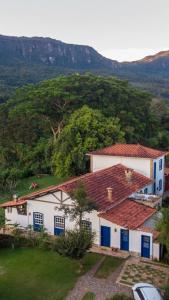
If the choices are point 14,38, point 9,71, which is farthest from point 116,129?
point 14,38

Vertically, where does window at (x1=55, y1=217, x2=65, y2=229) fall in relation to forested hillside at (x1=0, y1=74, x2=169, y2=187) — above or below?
below

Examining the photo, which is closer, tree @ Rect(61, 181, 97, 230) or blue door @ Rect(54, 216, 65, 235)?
tree @ Rect(61, 181, 97, 230)

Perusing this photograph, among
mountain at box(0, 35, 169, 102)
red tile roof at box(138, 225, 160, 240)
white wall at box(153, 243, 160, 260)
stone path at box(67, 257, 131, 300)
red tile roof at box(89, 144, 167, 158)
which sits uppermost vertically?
mountain at box(0, 35, 169, 102)

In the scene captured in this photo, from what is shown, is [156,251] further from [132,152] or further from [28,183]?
[28,183]

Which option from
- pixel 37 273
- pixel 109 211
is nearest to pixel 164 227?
pixel 109 211

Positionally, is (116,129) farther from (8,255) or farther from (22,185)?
(8,255)

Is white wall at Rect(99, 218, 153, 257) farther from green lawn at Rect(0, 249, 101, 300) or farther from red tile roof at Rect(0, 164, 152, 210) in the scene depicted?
green lawn at Rect(0, 249, 101, 300)

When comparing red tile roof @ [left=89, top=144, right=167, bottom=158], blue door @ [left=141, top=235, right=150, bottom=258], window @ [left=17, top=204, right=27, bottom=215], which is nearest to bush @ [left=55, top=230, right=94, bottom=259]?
blue door @ [left=141, top=235, right=150, bottom=258]

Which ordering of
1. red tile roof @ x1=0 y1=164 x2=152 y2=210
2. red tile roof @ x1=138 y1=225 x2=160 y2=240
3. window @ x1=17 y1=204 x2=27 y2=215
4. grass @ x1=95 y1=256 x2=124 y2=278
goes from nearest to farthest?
grass @ x1=95 y1=256 x2=124 y2=278
red tile roof @ x1=138 y1=225 x2=160 y2=240
red tile roof @ x1=0 y1=164 x2=152 y2=210
window @ x1=17 y1=204 x2=27 y2=215
